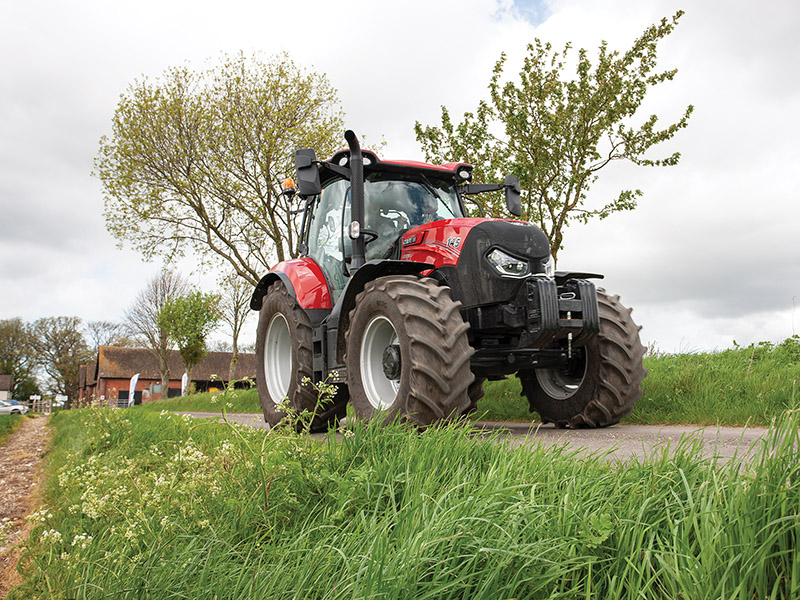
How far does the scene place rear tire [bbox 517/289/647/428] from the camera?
5.92 m

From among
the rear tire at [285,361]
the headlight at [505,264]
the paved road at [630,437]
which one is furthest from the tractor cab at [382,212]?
the paved road at [630,437]

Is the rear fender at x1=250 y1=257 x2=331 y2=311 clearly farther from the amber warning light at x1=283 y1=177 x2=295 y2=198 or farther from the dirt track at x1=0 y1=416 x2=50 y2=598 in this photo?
the dirt track at x1=0 y1=416 x2=50 y2=598

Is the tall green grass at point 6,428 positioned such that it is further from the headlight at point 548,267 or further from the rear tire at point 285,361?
the headlight at point 548,267

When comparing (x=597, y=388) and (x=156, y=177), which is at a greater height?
(x=156, y=177)

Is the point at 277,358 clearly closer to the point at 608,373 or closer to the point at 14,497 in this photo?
the point at 14,497

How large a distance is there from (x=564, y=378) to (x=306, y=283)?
9.21 feet

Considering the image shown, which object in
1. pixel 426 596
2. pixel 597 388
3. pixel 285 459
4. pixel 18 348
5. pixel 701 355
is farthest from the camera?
pixel 18 348

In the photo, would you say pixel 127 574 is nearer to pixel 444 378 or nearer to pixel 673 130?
pixel 444 378

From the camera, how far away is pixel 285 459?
A: 10.4 ft

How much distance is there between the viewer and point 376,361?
563 cm

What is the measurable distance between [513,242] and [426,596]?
4113mm

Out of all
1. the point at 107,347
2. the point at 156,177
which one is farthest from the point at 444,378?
the point at 107,347

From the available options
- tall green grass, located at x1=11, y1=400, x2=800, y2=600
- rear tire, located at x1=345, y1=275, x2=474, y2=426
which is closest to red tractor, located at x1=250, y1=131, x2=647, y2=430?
rear tire, located at x1=345, y1=275, x2=474, y2=426

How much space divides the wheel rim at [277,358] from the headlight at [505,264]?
3036 mm
